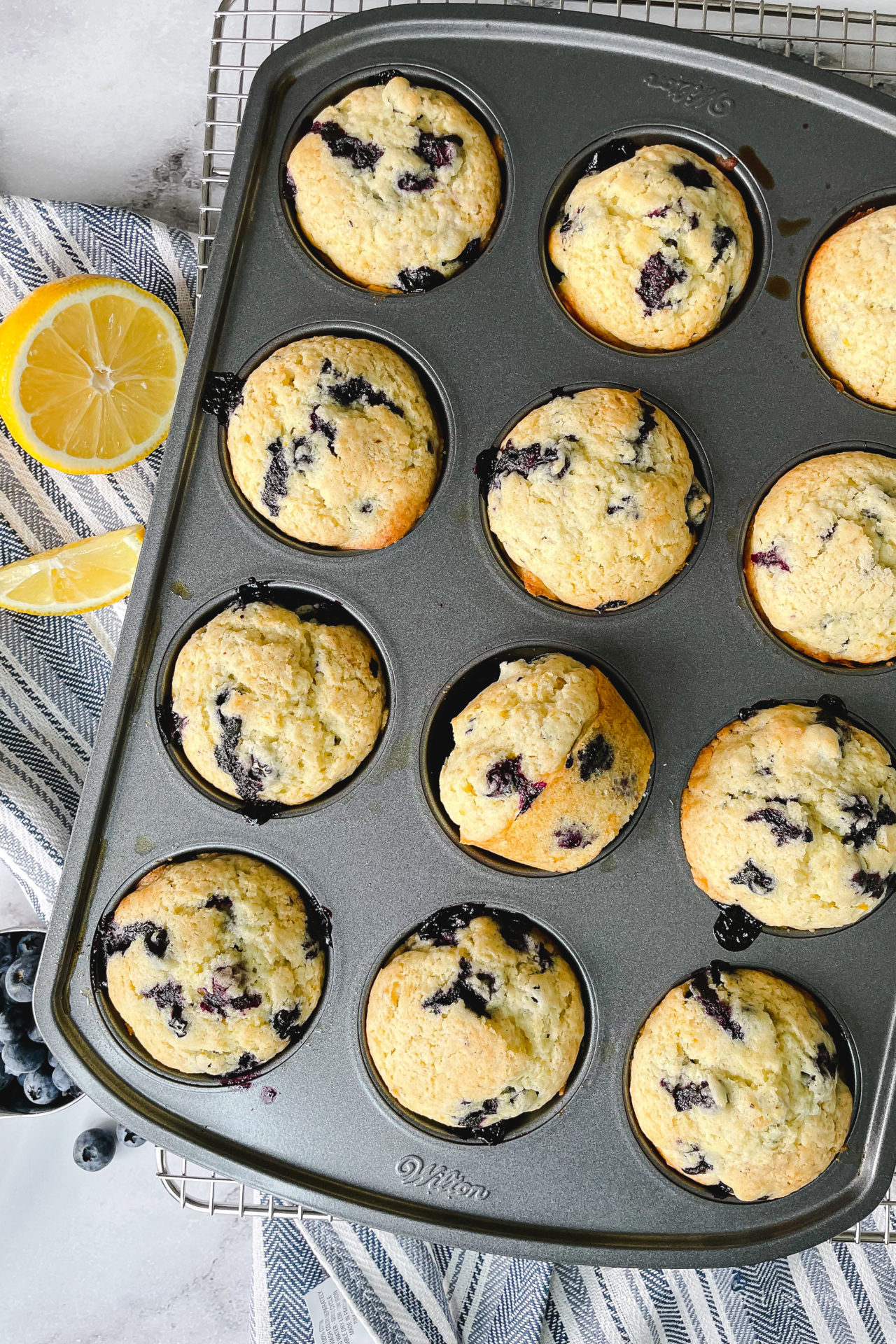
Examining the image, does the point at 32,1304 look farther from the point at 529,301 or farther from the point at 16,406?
the point at 529,301

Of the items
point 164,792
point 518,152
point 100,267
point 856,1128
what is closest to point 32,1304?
point 164,792

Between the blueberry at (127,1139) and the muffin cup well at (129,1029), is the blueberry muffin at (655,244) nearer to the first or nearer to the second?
the muffin cup well at (129,1029)

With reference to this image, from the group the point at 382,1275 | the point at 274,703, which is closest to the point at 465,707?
the point at 274,703

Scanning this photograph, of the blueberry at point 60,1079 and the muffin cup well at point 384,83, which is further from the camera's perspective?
the blueberry at point 60,1079

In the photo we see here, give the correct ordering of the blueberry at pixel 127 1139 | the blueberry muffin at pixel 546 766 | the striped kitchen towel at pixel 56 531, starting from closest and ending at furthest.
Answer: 1. the blueberry muffin at pixel 546 766
2. the striped kitchen towel at pixel 56 531
3. the blueberry at pixel 127 1139

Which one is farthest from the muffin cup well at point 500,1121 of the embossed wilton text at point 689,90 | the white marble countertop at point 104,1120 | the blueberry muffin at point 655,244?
the embossed wilton text at point 689,90

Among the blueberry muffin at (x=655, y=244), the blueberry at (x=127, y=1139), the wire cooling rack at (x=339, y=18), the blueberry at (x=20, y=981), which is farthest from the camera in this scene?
the blueberry at (x=127, y=1139)

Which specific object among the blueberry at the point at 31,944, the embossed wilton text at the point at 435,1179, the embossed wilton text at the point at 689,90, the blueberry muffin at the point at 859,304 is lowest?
the embossed wilton text at the point at 435,1179
